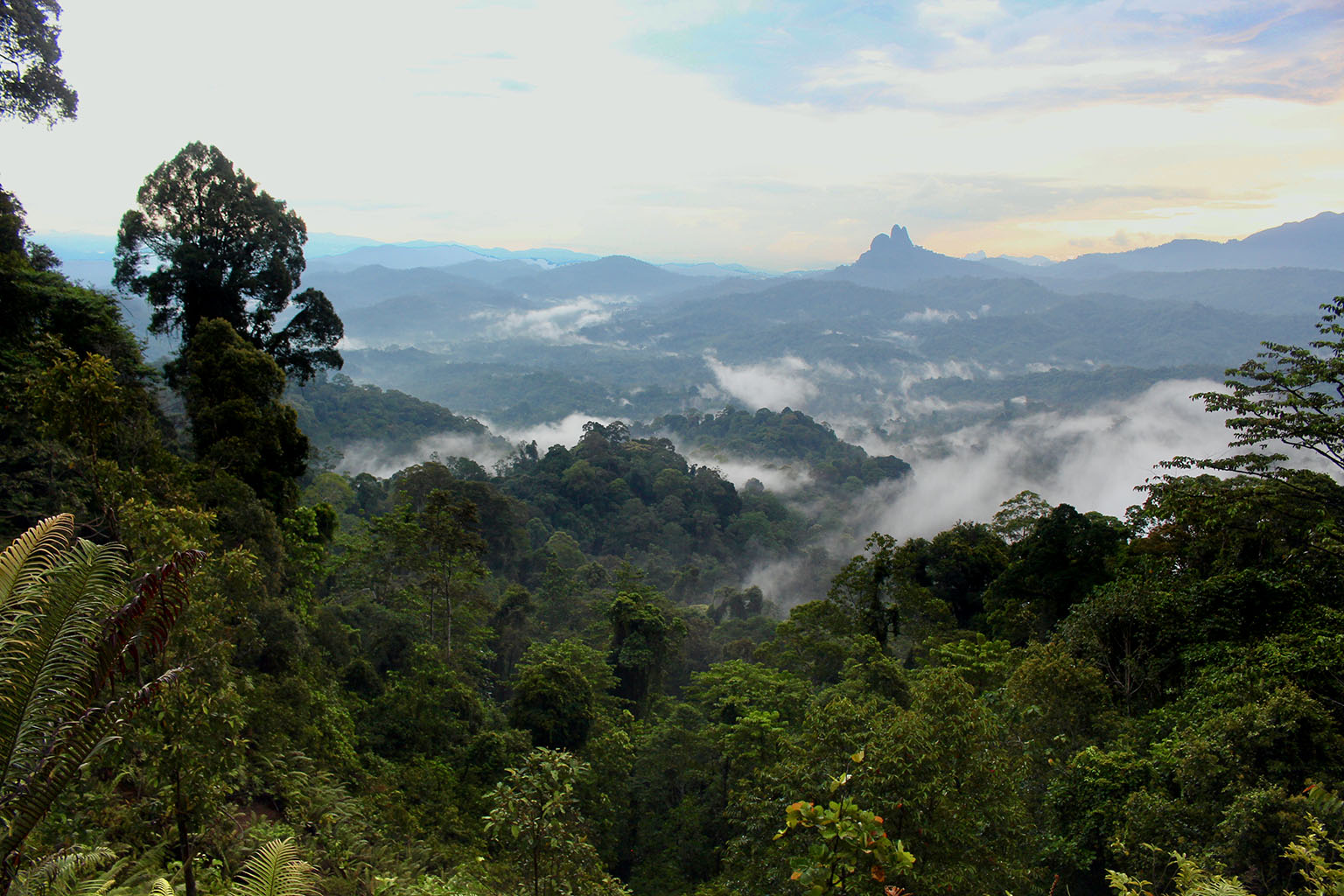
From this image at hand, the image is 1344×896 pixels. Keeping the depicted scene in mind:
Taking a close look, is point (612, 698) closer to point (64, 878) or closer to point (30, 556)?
point (64, 878)

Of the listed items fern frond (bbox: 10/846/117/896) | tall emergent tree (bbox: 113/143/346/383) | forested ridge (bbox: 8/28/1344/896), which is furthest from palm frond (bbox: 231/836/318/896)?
tall emergent tree (bbox: 113/143/346/383)

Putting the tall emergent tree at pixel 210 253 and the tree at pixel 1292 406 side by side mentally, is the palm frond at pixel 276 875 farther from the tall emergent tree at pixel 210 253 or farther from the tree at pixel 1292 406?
the tall emergent tree at pixel 210 253

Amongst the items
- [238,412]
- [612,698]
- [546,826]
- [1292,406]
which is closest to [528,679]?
[612,698]

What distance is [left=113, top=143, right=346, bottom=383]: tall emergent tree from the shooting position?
48.9ft

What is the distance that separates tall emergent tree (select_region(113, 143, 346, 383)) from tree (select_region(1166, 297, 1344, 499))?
18.2m

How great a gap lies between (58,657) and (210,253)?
15.2 m

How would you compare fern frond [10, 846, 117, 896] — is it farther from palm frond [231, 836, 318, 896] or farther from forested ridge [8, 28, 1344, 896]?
palm frond [231, 836, 318, 896]

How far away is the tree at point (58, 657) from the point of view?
2916 millimetres

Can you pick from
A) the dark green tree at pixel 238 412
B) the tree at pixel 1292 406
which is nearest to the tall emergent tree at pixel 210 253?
the dark green tree at pixel 238 412

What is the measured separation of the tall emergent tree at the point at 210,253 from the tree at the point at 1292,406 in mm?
18178

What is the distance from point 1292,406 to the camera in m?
9.91

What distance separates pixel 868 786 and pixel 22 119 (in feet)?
56.4

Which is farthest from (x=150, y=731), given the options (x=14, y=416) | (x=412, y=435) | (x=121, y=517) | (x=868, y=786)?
(x=412, y=435)

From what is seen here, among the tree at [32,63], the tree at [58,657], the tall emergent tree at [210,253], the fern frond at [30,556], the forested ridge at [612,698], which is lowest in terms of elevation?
the forested ridge at [612,698]
